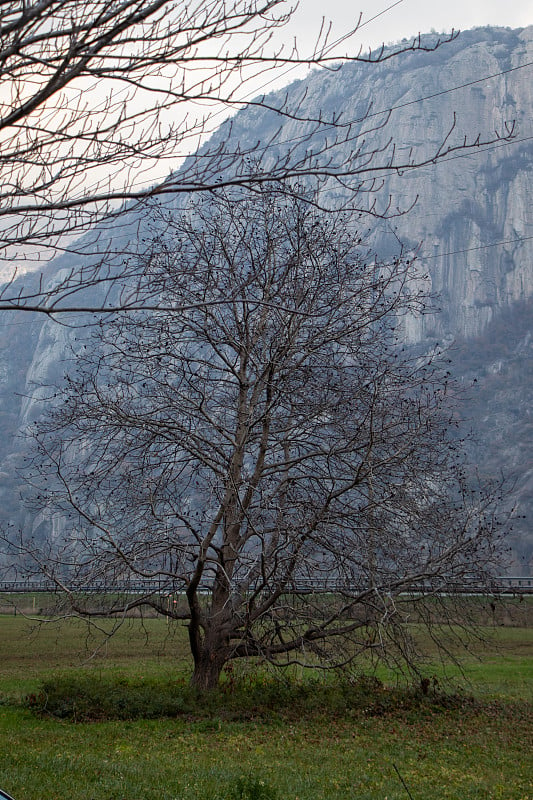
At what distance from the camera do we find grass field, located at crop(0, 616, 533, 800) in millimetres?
6801

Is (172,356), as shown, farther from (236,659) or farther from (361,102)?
(361,102)

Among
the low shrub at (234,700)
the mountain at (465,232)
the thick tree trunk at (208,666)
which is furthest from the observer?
the mountain at (465,232)

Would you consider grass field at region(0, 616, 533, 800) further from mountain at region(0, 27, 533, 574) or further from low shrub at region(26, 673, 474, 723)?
mountain at region(0, 27, 533, 574)

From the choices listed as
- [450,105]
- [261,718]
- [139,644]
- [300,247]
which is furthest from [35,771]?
[450,105]

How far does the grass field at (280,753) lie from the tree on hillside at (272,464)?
110 centimetres

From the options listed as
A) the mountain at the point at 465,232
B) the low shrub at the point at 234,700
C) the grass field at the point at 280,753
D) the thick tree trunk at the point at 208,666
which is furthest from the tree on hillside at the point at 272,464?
the mountain at the point at 465,232

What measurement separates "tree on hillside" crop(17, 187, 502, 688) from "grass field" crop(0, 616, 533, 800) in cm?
110

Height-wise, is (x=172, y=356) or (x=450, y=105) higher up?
(x=450, y=105)

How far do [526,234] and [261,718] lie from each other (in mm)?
139247

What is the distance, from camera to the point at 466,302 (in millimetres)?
129125

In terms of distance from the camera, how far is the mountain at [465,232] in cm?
10250

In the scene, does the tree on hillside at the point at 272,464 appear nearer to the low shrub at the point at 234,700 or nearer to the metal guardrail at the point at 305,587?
the metal guardrail at the point at 305,587

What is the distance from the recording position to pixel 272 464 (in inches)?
510

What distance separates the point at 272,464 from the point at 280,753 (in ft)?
16.6
